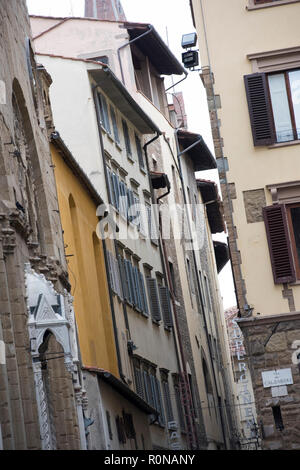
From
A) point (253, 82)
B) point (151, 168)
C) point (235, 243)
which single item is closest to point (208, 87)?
point (253, 82)

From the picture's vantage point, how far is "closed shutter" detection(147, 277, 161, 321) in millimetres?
39688

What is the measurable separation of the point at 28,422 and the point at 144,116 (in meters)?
22.1

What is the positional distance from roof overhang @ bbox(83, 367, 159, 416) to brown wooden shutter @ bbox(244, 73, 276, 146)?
18.6 feet

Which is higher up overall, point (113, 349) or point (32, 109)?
point (32, 109)

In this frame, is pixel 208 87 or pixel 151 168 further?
pixel 151 168

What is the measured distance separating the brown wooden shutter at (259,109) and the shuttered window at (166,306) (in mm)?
13653

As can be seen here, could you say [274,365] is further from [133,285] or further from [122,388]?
[133,285]

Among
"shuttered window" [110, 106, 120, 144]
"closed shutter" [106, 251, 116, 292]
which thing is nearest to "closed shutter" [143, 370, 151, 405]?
"closed shutter" [106, 251, 116, 292]

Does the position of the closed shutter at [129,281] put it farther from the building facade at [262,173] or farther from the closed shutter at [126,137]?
the building facade at [262,173]

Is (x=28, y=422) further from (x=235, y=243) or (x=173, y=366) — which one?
(x=173, y=366)

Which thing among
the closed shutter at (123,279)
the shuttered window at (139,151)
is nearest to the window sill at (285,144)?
the closed shutter at (123,279)

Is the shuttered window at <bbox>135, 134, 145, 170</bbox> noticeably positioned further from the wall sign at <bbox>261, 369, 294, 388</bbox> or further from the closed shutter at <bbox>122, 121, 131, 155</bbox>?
the wall sign at <bbox>261, 369, 294, 388</bbox>
